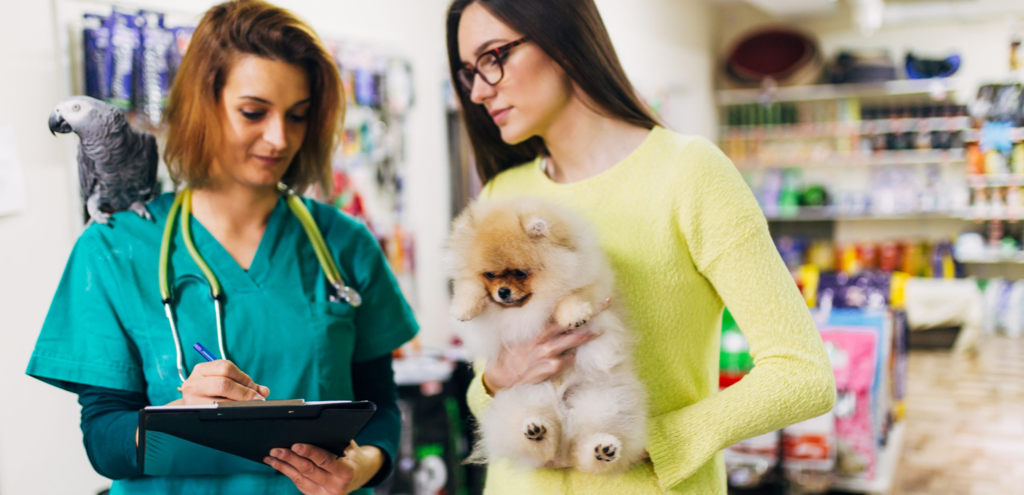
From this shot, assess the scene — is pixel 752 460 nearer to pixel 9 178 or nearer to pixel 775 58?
pixel 9 178

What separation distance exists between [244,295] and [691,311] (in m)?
0.80

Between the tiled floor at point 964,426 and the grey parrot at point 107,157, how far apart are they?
3.87m

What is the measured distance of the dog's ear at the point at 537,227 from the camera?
46.1 inches

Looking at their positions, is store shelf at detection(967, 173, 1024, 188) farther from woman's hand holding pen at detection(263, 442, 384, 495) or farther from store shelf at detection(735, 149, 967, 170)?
woman's hand holding pen at detection(263, 442, 384, 495)

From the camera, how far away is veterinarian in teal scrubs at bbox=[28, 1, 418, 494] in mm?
1253

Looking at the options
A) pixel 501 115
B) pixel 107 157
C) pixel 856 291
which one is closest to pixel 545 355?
pixel 501 115

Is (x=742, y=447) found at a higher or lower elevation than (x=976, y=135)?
lower

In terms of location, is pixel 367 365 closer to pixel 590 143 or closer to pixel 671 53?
pixel 590 143

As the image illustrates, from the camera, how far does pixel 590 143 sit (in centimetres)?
133

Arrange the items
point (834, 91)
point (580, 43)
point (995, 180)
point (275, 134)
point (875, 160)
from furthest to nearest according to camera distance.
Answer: point (834, 91) < point (875, 160) < point (995, 180) < point (275, 134) < point (580, 43)

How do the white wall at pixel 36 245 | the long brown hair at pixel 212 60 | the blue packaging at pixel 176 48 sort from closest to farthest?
1. the long brown hair at pixel 212 60
2. the white wall at pixel 36 245
3. the blue packaging at pixel 176 48

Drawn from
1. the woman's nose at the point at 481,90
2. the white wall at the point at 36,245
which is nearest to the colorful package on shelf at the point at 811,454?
the woman's nose at the point at 481,90

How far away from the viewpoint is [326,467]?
1.21 meters

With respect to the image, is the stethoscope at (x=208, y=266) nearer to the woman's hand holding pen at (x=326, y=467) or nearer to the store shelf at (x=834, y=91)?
the woman's hand holding pen at (x=326, y=467)
